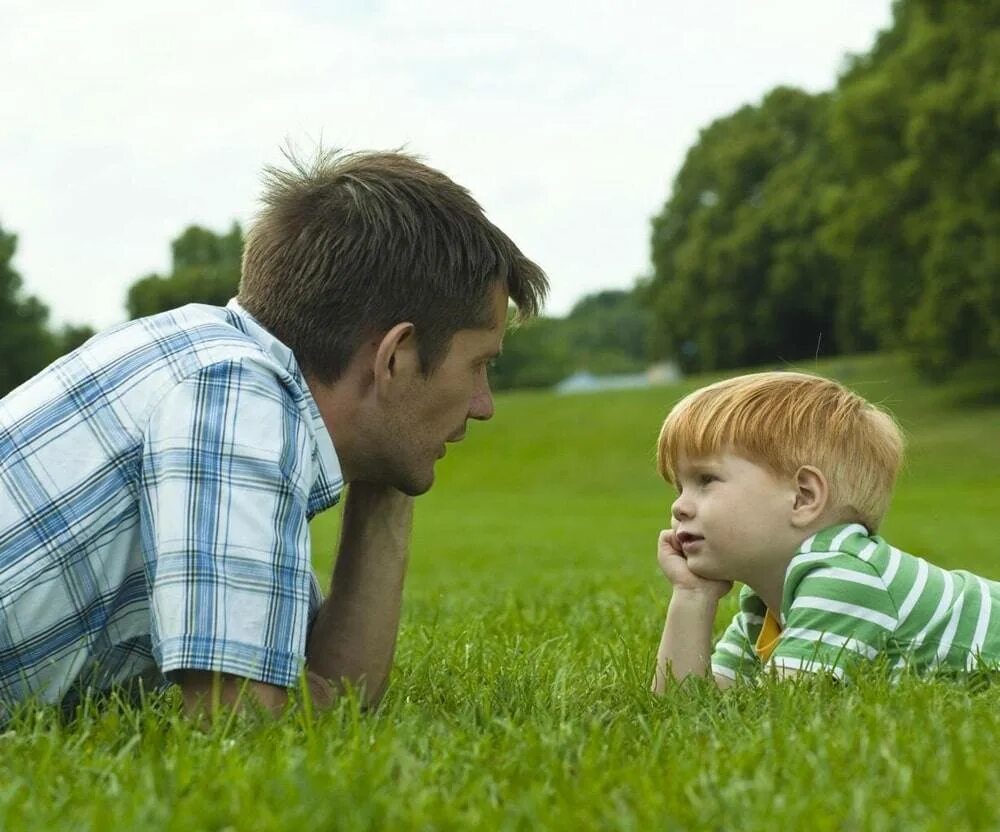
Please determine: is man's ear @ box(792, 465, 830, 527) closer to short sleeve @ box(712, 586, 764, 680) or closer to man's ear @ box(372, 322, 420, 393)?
short sleeve @ box(712, 586, 764, 680)

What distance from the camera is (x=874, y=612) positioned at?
364 cm

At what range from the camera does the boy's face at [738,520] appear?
3.80 m

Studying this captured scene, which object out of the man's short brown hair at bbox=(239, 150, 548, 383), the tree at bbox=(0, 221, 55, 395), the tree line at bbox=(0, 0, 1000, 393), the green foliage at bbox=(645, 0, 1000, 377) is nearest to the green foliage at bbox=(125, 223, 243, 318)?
the tree line at bbox=(0, 0, 1000, 393)

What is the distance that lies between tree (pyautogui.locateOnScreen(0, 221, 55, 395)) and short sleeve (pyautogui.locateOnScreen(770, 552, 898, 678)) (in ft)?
179

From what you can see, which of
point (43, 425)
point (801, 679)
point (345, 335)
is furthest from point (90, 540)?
point (801, 679)

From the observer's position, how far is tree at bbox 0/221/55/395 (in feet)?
182

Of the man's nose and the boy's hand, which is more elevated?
the man's nose

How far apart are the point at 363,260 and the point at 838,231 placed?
39455 millimetres

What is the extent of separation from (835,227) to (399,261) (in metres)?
39.6

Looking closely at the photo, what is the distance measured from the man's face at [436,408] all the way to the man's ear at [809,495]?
948 mm

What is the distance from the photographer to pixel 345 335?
10.7 ft

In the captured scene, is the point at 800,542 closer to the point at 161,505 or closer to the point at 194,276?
the point at 161,505

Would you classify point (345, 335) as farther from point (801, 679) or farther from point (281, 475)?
point (801, 679)

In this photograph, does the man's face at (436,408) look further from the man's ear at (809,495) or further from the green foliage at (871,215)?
the green foliage at (871,215)
